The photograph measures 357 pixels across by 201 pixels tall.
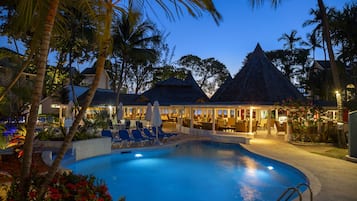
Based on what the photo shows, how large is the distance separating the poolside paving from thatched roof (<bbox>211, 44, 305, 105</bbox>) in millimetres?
7354

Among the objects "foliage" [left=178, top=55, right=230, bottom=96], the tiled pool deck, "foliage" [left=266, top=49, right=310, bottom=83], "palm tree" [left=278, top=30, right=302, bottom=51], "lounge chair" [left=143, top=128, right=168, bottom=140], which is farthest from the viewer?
"foliage" [left=178, top=55, right=230, bottom=96]

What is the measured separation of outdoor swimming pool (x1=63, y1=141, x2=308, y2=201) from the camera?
7.77 metres

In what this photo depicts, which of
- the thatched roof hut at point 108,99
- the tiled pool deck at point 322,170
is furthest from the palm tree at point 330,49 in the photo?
the thatched roof hut at point 108,99

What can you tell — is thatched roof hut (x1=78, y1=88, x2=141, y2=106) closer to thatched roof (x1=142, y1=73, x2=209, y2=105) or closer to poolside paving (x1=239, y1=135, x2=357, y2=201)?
thatched roof (x1=142, y1=73, x2=209, y2=105)

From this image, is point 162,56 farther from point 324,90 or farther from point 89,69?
point 324,90

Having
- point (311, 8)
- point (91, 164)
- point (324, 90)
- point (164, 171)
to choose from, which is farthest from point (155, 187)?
point (324, 90)

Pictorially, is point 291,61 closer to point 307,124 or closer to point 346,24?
point 346,24

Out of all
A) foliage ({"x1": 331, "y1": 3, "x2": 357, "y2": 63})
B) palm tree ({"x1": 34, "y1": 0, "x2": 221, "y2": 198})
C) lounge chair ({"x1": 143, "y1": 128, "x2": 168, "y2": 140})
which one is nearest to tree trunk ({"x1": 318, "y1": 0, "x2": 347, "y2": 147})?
foliage ({"x1": 331, "y1": 3, "x2": 357, "y2": 63})

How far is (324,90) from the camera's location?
31297mm

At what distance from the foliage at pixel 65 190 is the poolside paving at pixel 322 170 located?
182 inches

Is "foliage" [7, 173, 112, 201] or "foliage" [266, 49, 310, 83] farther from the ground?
"foliage" [266, 49, 310, 83]

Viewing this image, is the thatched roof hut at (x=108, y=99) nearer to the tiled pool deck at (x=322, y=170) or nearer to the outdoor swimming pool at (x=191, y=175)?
the outdoor swimming pool at (x=191, y=175)

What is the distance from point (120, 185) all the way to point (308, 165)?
6804mm

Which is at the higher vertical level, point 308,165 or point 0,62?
point 0,62
